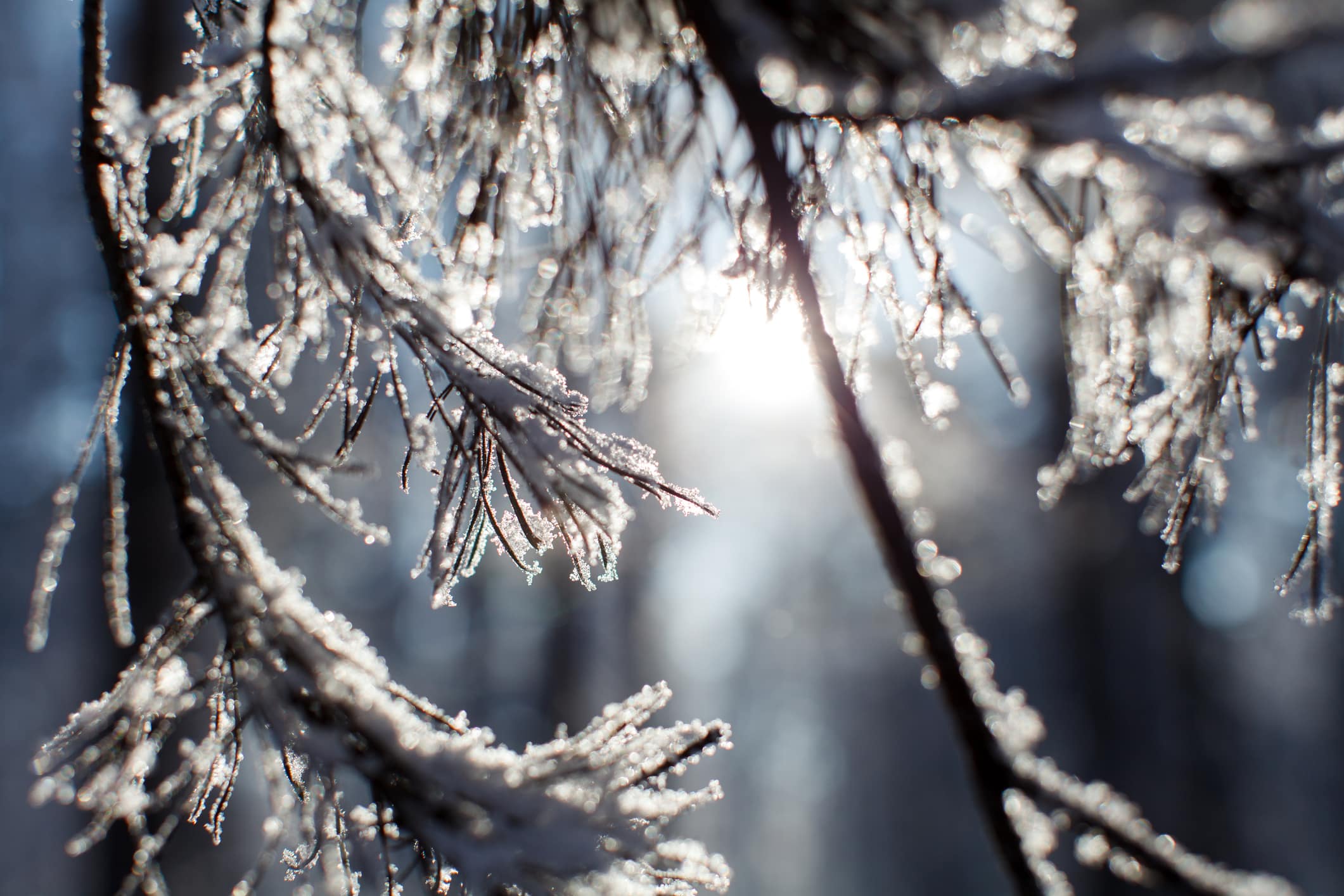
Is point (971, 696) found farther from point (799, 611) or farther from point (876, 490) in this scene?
point (799, 611)

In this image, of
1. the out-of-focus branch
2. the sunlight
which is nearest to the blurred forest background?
the sunlight

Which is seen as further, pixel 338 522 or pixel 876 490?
pixel 338 522

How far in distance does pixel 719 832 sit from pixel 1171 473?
524 inches

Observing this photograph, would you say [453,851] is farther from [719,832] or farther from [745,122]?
[719,832]

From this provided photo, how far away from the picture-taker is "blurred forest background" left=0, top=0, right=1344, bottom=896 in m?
6.81

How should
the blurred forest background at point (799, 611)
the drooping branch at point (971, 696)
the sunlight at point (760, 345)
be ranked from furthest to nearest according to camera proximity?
the blurred forest background at point (799, 611) → the sunlight at point (760, 345) → the drooping branch at point (971, 696)

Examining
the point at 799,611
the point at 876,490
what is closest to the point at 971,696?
the point at 876,490

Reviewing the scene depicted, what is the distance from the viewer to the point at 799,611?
13.2 m

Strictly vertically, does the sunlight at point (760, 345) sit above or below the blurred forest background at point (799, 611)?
below

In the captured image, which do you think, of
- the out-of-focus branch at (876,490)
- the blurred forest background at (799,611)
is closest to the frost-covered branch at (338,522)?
the out-of-focus branch at (876,490)

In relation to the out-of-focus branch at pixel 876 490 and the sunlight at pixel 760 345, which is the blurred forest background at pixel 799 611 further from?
the out-of-focus branch at pixel 876 490

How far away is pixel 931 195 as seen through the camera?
77 centimetres

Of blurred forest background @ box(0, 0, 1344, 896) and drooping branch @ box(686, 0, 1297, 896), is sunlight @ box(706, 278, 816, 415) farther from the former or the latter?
blurred forest background @ box(0, 0, 1344, 896)

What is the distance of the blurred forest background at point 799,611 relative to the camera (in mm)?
6812
